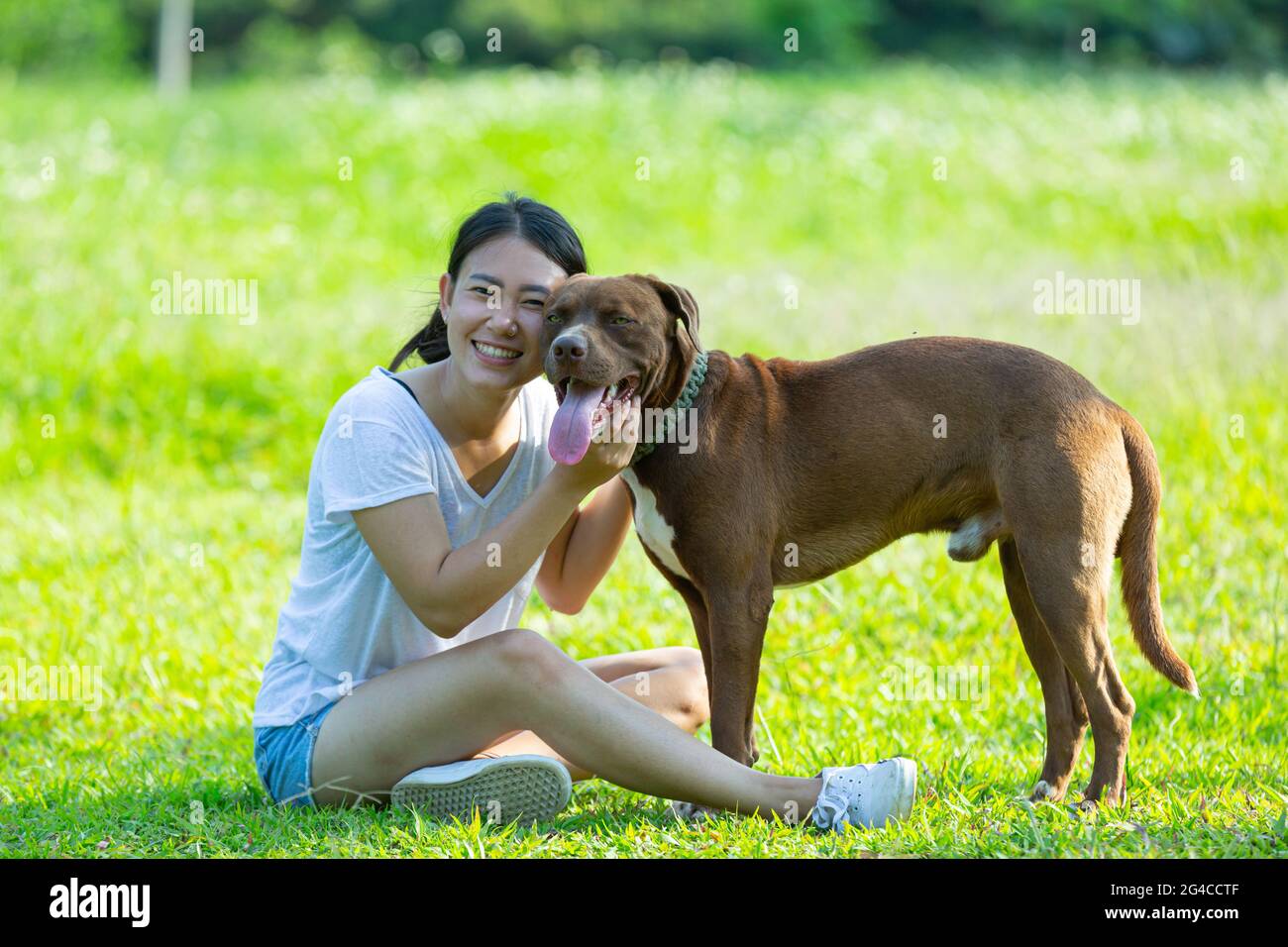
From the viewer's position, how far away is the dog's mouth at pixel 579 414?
325 centimetres

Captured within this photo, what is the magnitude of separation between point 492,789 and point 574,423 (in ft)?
3.22

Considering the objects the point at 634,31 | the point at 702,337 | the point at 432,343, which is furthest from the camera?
the point at 634,31

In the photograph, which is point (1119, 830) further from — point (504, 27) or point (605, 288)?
point (504, 27)

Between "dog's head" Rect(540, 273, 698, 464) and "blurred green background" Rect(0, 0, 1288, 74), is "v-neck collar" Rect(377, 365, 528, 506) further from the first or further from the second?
"blurred green background" Rect(0, 0, 1288, 74)

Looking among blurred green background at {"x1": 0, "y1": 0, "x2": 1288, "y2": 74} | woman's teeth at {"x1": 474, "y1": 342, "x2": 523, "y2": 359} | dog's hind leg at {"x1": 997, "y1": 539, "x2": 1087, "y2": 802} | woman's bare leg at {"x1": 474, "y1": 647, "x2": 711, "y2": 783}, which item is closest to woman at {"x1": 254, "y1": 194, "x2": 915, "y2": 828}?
woman's teeth at {"x1": 474, "y1": 342, "x2": 523, "y2": 359}

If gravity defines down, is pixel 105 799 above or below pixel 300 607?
below

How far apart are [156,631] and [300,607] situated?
209cm

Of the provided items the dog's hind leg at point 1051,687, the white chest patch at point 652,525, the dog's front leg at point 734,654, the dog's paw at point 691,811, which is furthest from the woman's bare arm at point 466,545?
the dog's hind leg at point 1051,687

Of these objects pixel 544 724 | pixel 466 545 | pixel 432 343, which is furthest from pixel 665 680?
pixel 432 343

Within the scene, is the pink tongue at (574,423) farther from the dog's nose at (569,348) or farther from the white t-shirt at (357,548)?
the white t-shirt at (357,548)

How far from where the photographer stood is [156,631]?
18.4 feet

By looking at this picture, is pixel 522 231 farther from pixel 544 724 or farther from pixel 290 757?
pixel 290 757

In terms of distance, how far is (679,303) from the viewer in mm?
3504
